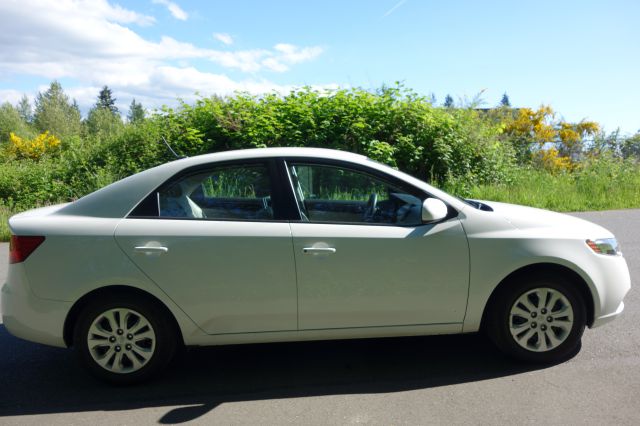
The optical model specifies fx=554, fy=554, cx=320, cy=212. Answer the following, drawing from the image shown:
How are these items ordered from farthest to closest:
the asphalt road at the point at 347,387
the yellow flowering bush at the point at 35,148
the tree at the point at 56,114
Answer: the tree at the point at 56,114, the yellow flowering bush at the point at 35,148, the asphalt road at the point at 347,387

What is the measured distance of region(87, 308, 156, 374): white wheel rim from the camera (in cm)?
381

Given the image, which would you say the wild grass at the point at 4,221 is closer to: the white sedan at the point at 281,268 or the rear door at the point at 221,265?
the white sedan at the point at 281,268

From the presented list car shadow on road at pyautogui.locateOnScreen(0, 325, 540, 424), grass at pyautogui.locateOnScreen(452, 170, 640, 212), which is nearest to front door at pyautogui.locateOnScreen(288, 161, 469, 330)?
car shadow on road at pyautogui.locateOnScreen(0, 325, 540, 424)

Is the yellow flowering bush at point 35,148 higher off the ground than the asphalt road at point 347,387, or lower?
higher

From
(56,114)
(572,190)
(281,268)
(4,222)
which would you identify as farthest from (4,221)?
(56,114)

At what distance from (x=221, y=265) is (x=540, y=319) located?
232 cm

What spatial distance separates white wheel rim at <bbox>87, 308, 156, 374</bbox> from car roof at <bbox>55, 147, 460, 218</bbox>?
2.32ft

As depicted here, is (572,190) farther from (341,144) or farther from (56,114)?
(56,114)

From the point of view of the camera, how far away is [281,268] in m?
3.77

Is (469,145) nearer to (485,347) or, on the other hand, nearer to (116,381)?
(485,347)

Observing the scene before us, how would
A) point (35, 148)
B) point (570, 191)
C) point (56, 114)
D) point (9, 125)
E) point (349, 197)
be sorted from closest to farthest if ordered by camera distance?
point (349, 197) < point (570, 191) < point (35, 148) < point (9, 125) < point (56, 114)

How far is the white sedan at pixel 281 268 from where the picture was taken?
3.76 m

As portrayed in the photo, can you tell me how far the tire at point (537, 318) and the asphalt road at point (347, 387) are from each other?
0.15m

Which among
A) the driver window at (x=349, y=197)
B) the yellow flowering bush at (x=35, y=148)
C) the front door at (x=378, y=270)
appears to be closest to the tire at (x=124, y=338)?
the front door at (x=378, y=270)
